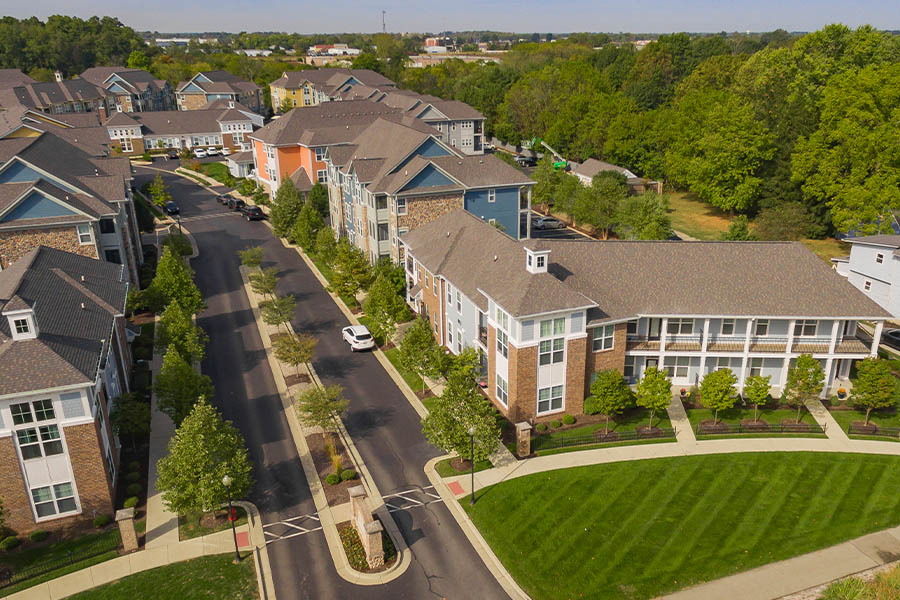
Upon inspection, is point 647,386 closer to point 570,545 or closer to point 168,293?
point 570,545

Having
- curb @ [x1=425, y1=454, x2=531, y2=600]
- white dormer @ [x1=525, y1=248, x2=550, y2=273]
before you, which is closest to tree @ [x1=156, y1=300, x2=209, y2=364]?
curb @ [x1=425, y1=454, x2=531, y2=600]

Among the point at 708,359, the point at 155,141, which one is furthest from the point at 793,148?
the point at 155,141

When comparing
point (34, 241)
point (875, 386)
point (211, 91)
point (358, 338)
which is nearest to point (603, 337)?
point (875, 386)

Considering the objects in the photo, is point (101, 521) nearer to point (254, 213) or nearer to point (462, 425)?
point (462, 425)

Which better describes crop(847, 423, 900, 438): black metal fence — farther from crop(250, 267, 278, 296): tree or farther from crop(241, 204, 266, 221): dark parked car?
crop(241, 204, 266, 221): dark parked car

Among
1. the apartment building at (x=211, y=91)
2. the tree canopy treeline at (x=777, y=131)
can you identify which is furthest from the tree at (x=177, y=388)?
the apartment building at (x=211, y=91)

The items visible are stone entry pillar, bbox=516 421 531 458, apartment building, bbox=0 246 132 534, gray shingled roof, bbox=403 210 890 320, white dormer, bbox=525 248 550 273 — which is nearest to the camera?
apartment building, bbox=0 246 132 534
